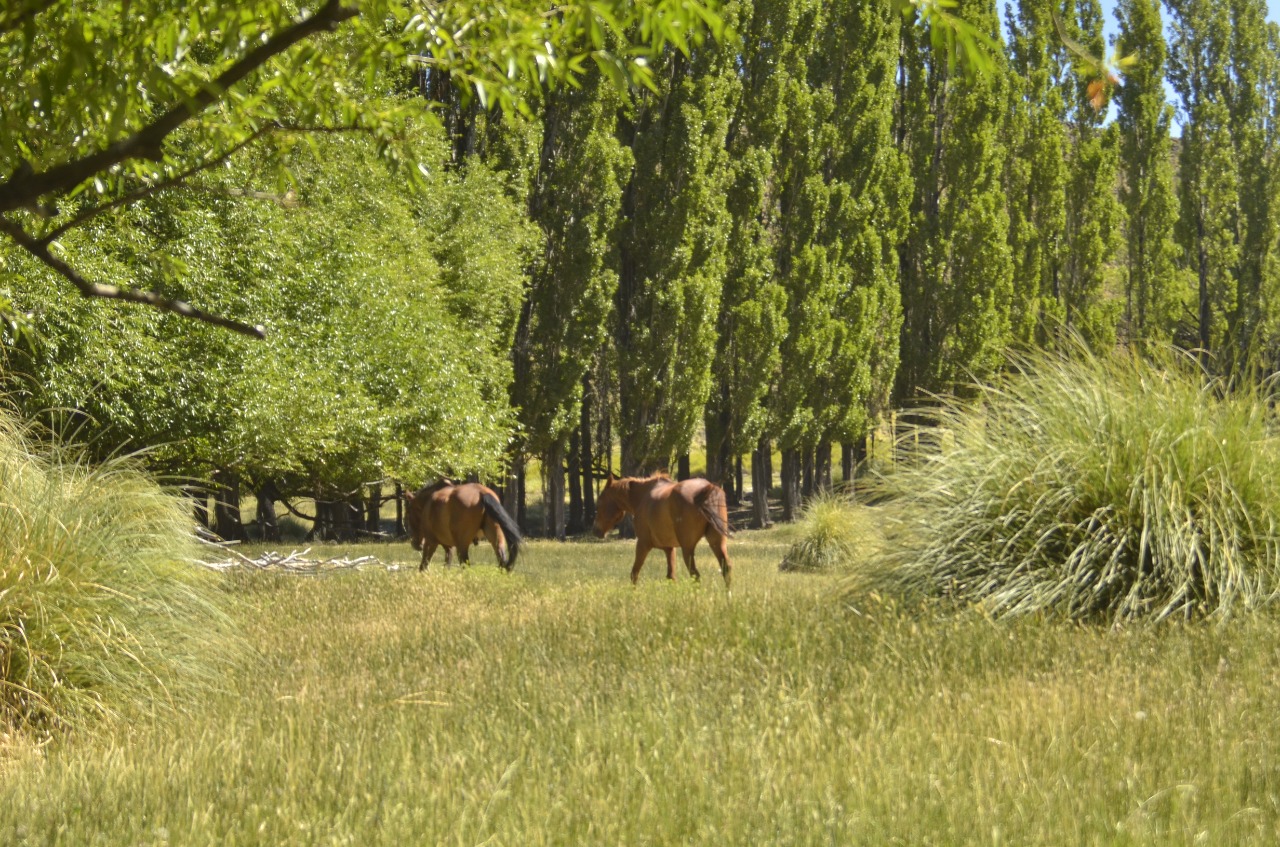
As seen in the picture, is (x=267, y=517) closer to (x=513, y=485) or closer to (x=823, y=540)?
(x=513, y=485)

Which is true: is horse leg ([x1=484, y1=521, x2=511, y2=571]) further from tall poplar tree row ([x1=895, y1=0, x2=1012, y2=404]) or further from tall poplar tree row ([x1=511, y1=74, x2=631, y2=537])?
tall poplar tree row ([x1=895, y1=0, x2=1012, y2=404])

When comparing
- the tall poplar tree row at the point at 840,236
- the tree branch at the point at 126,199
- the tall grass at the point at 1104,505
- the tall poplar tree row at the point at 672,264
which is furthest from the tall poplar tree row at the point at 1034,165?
the tree branch at the point at 126,199

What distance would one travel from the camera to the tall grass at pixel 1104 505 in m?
7.77

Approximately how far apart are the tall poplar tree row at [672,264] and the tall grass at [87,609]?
81.2ft

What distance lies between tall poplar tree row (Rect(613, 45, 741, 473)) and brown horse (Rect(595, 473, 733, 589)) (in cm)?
1734

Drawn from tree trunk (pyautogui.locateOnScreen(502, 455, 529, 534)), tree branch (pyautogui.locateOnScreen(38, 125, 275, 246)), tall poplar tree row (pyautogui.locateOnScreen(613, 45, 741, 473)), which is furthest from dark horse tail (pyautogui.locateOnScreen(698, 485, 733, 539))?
tall poplar tree row (pyautogui.locateOnScreen(613, 45, 741, 473))

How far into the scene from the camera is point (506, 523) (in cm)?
1588

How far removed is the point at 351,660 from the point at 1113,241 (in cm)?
3925

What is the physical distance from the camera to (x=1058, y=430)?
8.81 meters

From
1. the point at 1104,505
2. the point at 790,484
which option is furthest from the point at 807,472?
the point at 1104,505

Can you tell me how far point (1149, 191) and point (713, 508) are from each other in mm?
37309

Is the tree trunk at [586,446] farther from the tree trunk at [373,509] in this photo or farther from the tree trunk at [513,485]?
the tree trunk at [373,509]

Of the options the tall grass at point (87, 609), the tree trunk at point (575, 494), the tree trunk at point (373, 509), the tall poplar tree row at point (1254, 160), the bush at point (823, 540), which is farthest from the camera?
the tall poplar tree row at point (1254, 160)

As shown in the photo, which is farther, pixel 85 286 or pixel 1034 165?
pixel 1034 165
